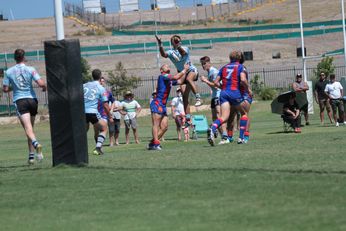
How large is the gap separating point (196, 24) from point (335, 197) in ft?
286

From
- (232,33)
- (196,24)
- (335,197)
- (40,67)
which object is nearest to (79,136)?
(335,197)

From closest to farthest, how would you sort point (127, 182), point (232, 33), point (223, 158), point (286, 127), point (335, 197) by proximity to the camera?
1. point (335, 197)
2. point (127, 182)
3. point (223, 158)
4. point (286, 127)
5. point (232, 33)

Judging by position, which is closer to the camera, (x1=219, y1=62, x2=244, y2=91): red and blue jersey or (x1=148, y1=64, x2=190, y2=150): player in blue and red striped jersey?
(x1=219, y1=62, x2=244, y2=91): red and blue jersey

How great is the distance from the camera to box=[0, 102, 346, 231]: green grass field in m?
9.20

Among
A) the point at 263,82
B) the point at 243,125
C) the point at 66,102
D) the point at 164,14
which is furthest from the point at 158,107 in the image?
the point at 164,14

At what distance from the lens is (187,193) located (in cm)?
1106

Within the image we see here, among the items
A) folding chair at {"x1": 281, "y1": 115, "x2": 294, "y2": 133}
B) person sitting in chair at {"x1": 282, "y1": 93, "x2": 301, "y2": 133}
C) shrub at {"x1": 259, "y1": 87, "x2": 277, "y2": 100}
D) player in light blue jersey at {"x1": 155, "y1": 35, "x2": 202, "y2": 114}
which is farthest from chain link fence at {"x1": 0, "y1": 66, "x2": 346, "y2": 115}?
player in light blue jersey at {"x1": 155, "y1": 35, "x2": 202, "y2": 114}

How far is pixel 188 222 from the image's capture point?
359 inches

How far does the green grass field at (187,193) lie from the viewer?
30.2ft

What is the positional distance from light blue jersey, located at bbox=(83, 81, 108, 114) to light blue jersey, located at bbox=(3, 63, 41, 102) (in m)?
3.73

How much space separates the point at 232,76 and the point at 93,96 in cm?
319

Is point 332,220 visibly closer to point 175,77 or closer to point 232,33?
point 175,77

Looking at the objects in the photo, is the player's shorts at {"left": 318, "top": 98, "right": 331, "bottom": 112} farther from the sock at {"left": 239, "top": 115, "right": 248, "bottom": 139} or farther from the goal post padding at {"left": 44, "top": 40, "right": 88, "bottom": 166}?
the goal post padding at {"left": 44, "top": 40, "right": 88, "bottom": 166}

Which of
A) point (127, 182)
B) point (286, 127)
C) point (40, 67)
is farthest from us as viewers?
point (40, 67)
